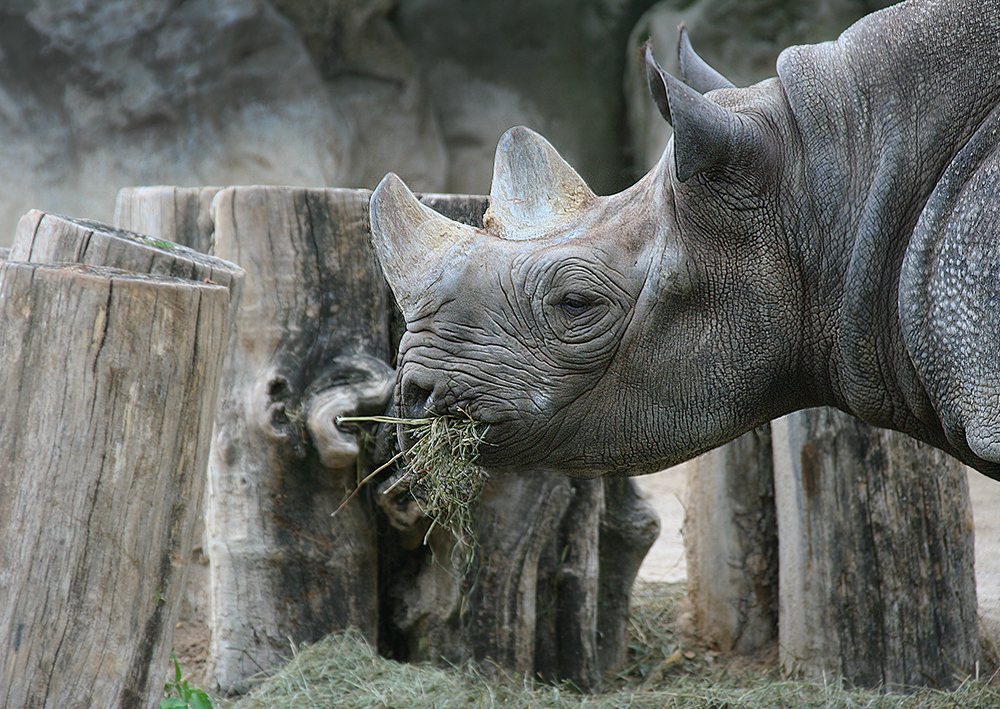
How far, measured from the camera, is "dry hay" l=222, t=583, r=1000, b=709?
9.80 feet

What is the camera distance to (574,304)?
215cm

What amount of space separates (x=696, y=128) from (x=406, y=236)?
2.29 feet

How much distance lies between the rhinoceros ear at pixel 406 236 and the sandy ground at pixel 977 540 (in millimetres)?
1671

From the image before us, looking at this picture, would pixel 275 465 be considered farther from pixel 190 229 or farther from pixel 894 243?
pixel 894 243

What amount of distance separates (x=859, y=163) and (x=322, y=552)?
201cm

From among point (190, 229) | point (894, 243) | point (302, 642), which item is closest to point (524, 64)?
point (190, 229)

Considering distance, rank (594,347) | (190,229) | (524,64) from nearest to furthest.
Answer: (594,347) → (190,229) → (524,64)

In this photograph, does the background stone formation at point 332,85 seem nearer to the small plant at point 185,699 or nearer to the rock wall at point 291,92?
the rock wall at point 291,92

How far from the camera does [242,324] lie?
10.5ft

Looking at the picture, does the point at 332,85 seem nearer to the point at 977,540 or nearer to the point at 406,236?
the point at 977,540

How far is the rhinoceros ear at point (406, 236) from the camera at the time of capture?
224cm

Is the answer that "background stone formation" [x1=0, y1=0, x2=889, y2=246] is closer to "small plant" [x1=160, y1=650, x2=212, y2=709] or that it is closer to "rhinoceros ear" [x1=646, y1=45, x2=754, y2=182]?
"small plant" [x1=160, y1=650, x2=212, y2=709]

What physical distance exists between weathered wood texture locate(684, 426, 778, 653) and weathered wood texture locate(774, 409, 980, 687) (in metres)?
0.32

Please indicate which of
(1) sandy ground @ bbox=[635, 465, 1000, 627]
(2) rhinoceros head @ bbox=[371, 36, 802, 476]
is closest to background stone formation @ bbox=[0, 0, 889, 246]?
(1) sandy ground @ bbox=[635, 465, 1000, 627]
